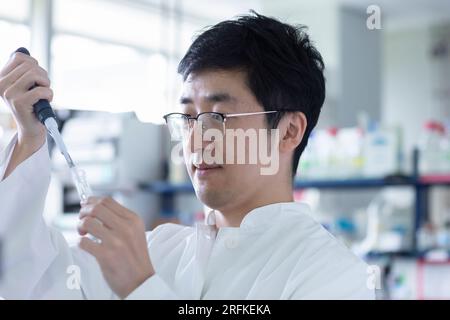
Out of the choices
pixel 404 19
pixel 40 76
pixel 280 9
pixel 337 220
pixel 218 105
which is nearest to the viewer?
pixel 40 76

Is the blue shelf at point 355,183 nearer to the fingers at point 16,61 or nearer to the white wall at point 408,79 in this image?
the fingers at point 16,61

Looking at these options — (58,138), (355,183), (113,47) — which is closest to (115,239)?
(58,138)

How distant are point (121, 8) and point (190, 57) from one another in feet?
13.2

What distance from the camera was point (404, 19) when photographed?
6008 mm

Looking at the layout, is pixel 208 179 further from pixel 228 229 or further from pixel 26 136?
pixel 26 136

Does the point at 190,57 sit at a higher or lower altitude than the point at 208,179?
higher

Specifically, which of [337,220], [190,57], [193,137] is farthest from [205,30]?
[337,220]

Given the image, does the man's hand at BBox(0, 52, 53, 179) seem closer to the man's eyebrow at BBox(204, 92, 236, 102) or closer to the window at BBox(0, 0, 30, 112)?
the man's eyebrow at BBox(204, 92, 236, 102)

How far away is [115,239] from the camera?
0.69m

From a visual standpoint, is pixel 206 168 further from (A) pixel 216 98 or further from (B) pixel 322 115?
(B) pixel 322 115

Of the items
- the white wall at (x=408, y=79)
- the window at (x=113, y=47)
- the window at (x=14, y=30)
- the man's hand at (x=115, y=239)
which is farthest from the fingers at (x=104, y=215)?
the white wall at (x=408, y=79)

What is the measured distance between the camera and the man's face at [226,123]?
92 cm

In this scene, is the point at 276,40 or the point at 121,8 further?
the point at 121,8

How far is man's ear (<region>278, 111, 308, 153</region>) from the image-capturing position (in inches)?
39.7
